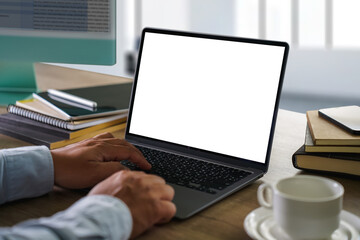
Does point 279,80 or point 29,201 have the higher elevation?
point 279,80

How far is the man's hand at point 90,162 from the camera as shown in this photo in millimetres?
891

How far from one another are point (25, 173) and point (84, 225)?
0.27 metres

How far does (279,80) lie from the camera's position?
948 mm

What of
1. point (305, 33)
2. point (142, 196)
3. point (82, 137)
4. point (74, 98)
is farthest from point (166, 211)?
point (305, 33)

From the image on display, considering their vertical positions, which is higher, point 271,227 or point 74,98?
point 74,98

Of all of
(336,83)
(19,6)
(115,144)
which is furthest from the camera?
(336,83)

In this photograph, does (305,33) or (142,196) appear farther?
(305,33)

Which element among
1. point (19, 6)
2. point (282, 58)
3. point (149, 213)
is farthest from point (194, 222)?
point (19, 6)

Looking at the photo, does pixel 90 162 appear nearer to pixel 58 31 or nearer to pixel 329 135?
pixel 329 135

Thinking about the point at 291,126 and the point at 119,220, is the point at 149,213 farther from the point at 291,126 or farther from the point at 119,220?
the point at 291,126

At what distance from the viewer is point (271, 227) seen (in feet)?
2.31

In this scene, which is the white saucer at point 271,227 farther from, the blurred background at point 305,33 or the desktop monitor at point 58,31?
the blurred background at point 305,33

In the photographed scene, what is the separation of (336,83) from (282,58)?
466 centimetres

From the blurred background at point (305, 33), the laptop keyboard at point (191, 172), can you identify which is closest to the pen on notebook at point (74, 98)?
the laptop keyboard at point (191, 172)
